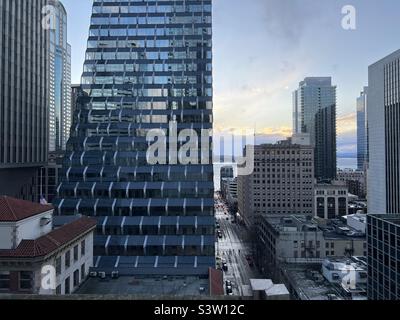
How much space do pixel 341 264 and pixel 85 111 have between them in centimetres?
1117

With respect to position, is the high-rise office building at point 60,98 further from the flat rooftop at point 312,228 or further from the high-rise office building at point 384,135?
the high-rise office building at point 384,135

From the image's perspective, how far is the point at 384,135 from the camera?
2112 centimetres

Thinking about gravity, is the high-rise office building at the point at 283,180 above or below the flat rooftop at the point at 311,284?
above

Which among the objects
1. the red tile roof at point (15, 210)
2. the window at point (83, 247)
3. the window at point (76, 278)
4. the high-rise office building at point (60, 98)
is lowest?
the window at point (76, 278)

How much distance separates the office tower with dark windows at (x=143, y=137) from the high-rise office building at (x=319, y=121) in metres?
5.50

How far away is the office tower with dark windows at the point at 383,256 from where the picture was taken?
860cm

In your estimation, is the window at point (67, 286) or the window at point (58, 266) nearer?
the window at point (58, 266)

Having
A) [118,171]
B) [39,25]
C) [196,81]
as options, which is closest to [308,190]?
[196,81]

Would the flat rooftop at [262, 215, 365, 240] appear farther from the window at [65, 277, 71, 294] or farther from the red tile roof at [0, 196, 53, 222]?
the red tile roof at [0, 196, 53, 222]

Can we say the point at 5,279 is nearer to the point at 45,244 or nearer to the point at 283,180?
the point at 45,244

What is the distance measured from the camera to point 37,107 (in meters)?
13.1

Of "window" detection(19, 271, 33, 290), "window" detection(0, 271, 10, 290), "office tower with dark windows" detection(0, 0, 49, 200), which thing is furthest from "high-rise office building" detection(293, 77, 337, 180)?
"window" detection(0, 271, 10, 290)

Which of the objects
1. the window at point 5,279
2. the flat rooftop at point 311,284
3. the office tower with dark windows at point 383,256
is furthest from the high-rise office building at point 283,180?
the window at point 5,279

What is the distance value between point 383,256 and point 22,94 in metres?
12.4
